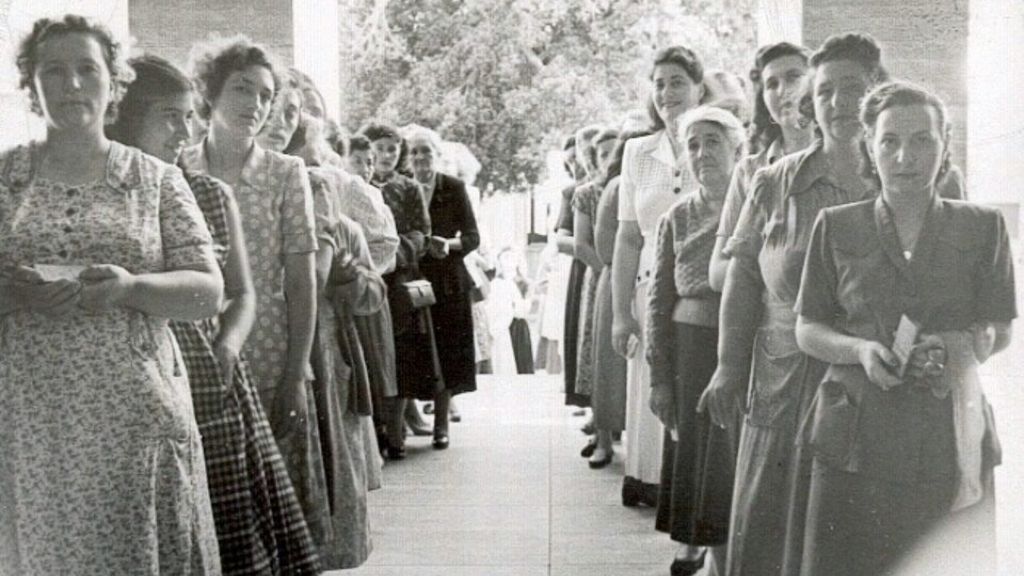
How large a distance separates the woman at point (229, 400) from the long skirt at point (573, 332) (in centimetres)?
370

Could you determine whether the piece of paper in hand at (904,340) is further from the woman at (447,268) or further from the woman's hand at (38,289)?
the woman at (447,268)

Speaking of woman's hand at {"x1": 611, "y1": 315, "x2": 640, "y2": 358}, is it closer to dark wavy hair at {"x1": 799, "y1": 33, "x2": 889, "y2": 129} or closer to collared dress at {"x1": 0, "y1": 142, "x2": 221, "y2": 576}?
dark wavy hair at {"x1": 799, "y1": 33, "x2": 889, "y2": 129}

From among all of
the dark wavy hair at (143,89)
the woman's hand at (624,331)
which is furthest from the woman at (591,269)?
the dark wavy hair at (143,89)

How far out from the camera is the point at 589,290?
6.13 metres

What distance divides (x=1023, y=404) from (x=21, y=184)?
59.2 inches

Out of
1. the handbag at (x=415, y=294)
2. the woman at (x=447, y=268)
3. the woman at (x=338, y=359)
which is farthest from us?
the woman at (x=447, y=268)

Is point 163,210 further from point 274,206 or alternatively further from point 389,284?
point 389,284

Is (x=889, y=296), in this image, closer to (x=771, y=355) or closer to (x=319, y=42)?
(x=771, y=355)

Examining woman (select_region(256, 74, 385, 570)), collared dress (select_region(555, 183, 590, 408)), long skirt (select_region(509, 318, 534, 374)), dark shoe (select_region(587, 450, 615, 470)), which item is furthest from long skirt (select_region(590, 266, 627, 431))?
long skirt (select_region(509, 318, 534, 374))

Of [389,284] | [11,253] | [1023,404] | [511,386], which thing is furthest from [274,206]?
[511,386]

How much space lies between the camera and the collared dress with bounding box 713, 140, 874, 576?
95.0 inches

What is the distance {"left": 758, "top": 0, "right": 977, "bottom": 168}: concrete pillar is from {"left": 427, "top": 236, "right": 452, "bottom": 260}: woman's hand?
3.45 meters

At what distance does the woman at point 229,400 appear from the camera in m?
2.53

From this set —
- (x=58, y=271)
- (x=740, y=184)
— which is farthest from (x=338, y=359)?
(x=58, y=271)
